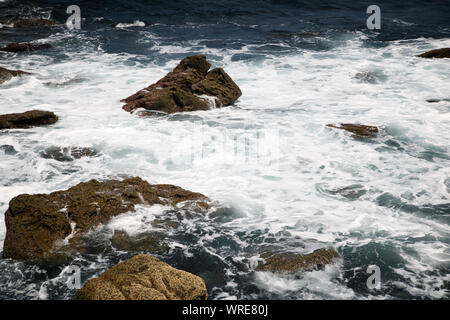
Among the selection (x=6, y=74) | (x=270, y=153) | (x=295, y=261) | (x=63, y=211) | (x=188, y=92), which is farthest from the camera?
(x=6, y=74)

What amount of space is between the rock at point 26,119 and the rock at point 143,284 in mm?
6532

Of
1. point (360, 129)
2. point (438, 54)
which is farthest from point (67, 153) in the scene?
point (438, 54)

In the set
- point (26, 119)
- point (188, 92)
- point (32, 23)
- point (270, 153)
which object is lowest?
point (270, 153)

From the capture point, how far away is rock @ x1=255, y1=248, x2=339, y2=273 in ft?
17.9

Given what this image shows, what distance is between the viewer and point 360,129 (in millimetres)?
10000

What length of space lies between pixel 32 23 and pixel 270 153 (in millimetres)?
17214

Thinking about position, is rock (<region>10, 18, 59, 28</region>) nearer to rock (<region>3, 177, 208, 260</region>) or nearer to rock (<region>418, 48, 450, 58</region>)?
rock (<region>3, 177, 208, 260</region>)

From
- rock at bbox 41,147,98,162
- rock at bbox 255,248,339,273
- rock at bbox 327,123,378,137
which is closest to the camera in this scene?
rock at bbox 255,248,339,273

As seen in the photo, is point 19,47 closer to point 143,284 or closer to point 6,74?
point 6,74

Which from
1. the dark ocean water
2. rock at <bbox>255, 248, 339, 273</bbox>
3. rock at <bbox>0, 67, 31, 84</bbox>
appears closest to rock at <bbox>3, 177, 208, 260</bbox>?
the dark ocean water

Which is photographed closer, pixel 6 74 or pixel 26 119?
pixel 26 119

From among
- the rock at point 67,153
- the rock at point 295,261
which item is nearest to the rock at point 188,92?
the rock at point 67,153

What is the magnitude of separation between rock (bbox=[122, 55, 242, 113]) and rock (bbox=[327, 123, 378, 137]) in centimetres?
337

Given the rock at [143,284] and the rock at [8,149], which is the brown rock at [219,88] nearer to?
the rock at [8,149]
